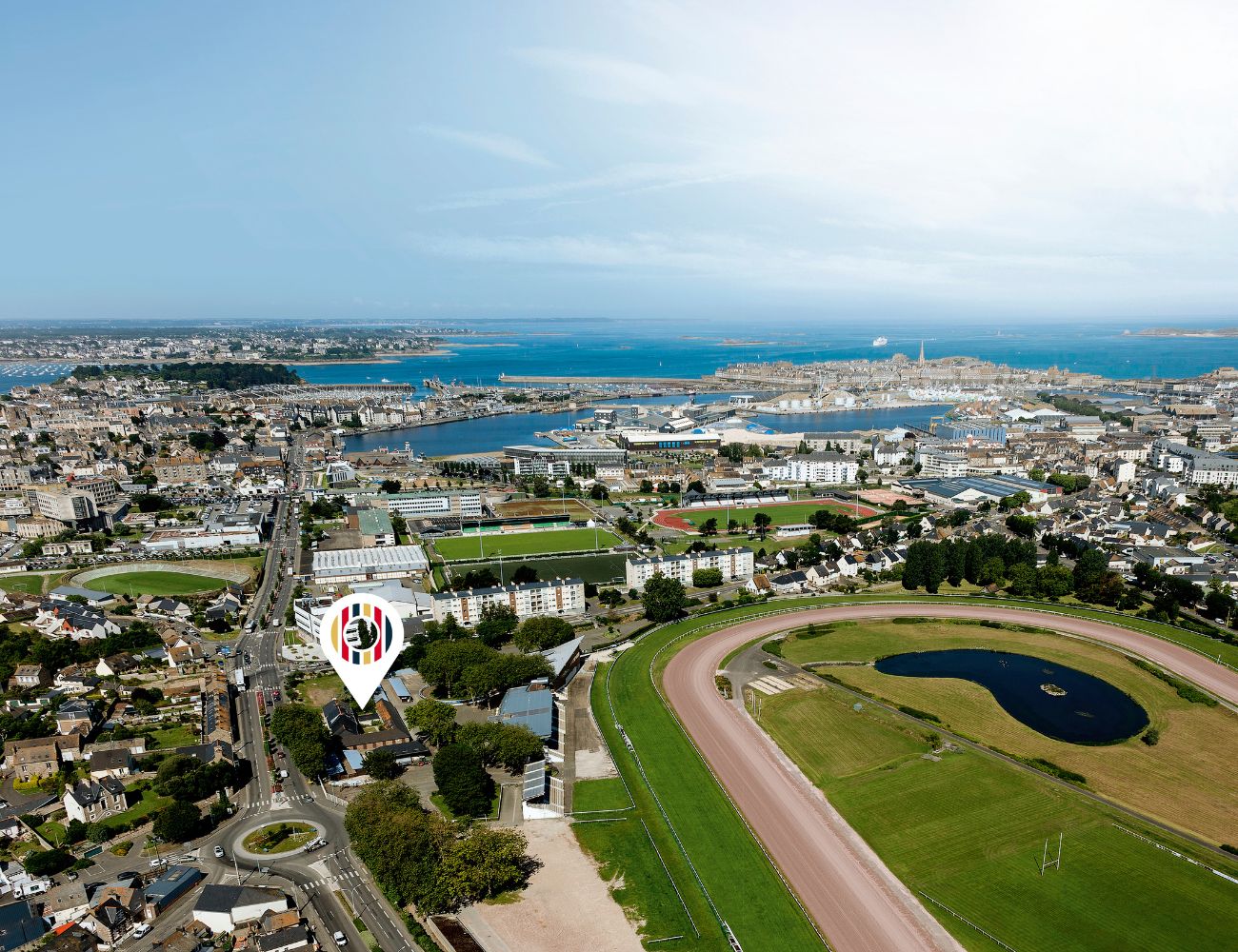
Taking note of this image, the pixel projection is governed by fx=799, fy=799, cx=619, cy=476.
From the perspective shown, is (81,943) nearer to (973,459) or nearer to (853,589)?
(853,589)

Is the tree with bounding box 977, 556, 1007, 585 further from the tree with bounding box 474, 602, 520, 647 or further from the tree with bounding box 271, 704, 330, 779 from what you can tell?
the tree with bounding box 271, 704, 330, 779

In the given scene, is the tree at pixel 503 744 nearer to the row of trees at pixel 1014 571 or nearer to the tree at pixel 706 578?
the tree at pixel 706 578

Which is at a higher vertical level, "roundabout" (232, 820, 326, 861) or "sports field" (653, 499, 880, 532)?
"sports field" (653, 499, 880, 532)

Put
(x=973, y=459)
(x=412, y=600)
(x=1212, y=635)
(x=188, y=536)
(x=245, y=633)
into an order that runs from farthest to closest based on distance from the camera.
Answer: (x=973, y=459)
(x=188, y=536)
(x=412, y=600)
(x=245, y=633)
(x=1212, y=635)

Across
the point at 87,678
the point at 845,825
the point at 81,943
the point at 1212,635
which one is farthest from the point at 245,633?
the point at 1212,635

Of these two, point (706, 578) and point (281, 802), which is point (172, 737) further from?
point (706, 578)

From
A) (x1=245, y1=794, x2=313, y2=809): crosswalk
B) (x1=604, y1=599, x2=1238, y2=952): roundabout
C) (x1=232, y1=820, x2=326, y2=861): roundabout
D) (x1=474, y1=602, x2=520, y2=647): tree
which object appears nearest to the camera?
(x1=604, y1=599, x2=1238, y2=952): roundabout

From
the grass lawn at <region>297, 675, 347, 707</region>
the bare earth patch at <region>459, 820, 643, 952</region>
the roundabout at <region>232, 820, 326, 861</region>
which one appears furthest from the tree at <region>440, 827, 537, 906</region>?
the grass lawn at <region>297, 675, 347, 707</region>
